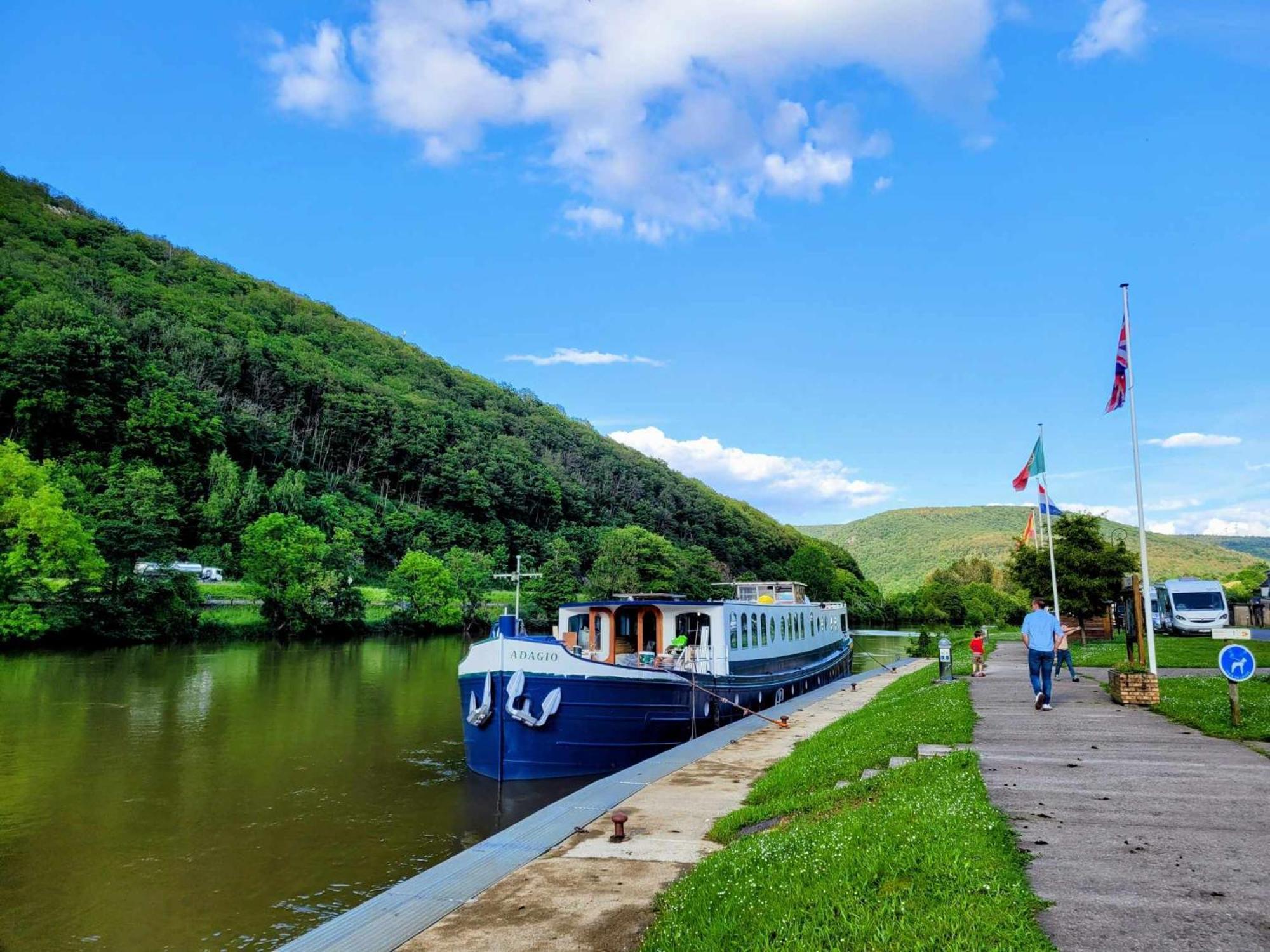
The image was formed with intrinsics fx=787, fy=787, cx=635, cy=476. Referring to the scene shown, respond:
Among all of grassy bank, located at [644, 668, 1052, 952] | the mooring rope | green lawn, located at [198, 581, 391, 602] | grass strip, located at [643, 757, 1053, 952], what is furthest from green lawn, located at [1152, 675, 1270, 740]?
green lawn, located at [198, 581, 391, 602]

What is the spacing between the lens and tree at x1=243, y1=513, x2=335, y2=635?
58969 mm

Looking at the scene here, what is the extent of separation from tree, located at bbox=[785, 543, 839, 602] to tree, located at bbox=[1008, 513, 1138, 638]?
7419cm

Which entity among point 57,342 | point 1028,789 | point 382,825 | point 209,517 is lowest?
point 382,825

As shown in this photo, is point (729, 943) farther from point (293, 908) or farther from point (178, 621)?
point (178, 621)

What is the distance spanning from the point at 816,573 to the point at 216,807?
107941 millimetres

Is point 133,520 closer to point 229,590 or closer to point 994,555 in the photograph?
→ point 229,590

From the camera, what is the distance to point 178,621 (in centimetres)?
5066

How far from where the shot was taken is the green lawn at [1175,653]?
864 inches

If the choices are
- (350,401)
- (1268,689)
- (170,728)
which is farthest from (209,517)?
(1268,689)

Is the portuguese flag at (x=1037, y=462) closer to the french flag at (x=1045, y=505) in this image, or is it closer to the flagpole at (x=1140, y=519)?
the french flag at (x=1045, y=505)

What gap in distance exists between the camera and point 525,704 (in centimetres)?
1602

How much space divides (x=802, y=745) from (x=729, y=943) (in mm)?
10503

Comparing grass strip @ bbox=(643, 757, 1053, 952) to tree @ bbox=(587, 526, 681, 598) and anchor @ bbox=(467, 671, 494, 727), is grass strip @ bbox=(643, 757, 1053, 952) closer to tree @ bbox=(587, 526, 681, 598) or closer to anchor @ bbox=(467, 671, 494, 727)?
anchor @ bbox=(467, 671, 494, 727)

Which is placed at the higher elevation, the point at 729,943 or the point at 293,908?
the point at 729,943
